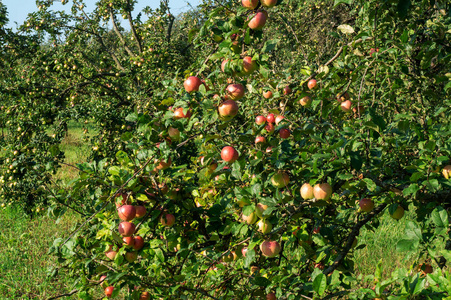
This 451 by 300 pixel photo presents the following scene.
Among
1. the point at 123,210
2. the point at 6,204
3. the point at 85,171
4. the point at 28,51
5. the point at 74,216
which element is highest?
the point at 28,51

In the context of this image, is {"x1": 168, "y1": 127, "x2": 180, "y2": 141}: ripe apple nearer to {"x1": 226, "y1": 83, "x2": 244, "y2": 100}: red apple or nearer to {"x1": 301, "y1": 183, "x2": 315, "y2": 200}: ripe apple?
{"x1": 226, "y1": 83, "x2": 244, "y2": 100}: red apple

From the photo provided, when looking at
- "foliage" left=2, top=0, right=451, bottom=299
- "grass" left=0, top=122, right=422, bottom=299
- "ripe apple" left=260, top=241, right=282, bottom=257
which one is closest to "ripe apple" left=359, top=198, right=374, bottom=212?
"foliage" left=2, top=0, right=451, bottom=299

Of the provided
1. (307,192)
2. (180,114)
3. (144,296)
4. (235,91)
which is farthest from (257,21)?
(144,296)

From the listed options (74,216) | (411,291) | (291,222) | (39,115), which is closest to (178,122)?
(291,222)

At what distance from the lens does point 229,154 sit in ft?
4.79

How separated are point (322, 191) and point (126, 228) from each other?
0.77m

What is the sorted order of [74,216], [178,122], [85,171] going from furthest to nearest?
1. [74,216]
2. [85,171]
3. [178,122]

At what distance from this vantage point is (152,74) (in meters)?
4.45

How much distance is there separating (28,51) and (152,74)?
1.74 m

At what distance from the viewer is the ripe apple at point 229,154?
4.78ft

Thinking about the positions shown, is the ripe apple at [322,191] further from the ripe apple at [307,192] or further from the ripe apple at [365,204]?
the ripe apple at [365,204]

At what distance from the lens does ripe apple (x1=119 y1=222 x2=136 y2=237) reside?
1.52m

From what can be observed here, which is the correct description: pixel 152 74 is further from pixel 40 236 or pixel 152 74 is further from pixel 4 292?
pixel 4 292

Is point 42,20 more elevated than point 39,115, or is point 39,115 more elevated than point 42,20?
point 42,20
